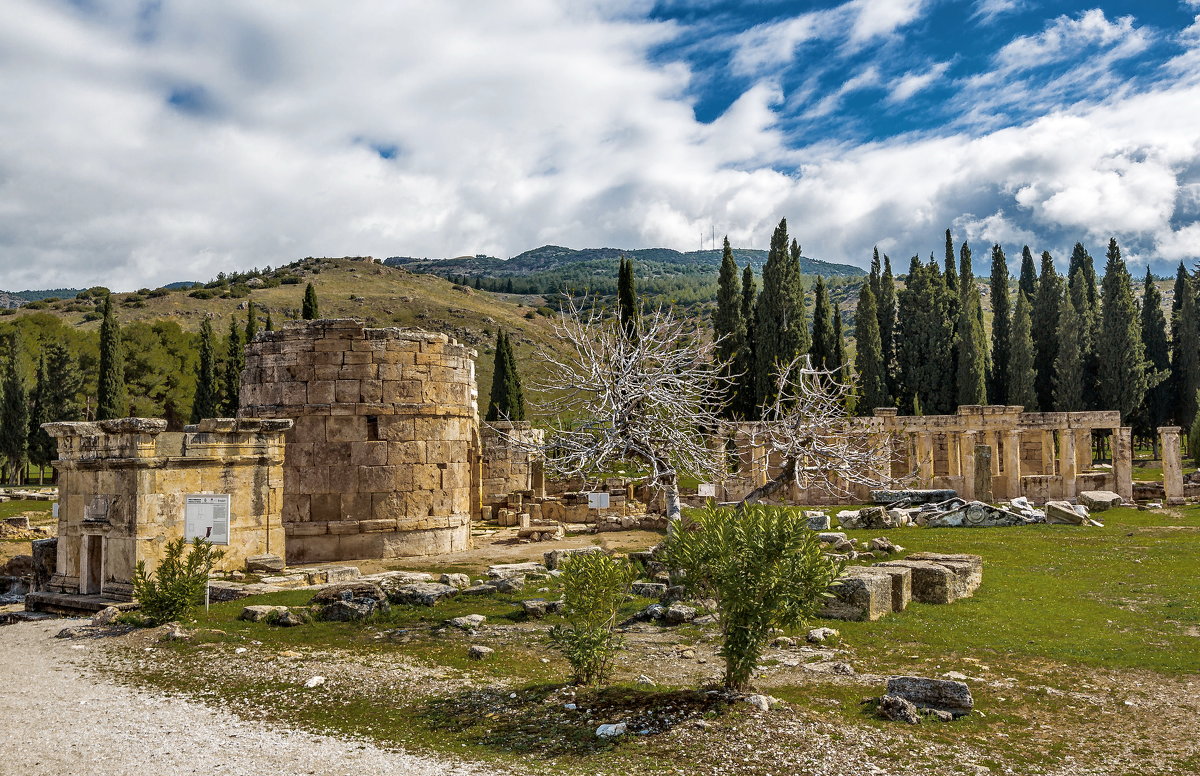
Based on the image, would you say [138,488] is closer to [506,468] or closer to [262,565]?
[262,565]

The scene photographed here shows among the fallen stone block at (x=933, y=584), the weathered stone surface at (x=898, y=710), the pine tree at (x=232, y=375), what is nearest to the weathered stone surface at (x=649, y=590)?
the fallen stone block at (x=933, y=584)

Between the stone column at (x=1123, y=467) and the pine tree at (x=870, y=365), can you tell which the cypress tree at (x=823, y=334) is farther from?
the stone column at (x=1123, y=467)

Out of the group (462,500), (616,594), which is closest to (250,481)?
(462,500)

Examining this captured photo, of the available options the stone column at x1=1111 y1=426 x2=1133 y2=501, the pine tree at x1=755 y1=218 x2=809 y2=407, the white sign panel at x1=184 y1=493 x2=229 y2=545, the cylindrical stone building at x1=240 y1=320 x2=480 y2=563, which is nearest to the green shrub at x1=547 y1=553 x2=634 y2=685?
the white sign panel at x1=184 y1=493 x2=229 y2=545

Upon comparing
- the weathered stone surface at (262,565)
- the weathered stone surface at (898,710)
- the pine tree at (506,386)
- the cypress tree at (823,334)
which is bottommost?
the weathered stone surface at (898,710)

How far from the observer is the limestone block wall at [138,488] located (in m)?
14.3

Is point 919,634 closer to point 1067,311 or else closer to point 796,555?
point 796,555

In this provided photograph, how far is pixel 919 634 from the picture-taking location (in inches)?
434

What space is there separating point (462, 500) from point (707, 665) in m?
11.4

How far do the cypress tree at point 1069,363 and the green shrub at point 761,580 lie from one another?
46.5 meters

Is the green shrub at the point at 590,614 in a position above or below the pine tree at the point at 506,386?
below

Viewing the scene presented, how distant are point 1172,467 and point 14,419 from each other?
165 ft

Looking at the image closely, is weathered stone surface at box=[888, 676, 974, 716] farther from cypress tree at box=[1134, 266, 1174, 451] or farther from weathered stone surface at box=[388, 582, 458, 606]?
cypress tree at box=[1134, 266, 1174, 451]

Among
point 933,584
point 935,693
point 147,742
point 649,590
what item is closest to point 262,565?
point 649,590
